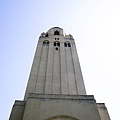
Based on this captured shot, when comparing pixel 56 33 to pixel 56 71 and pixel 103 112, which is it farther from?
pixel 103 112

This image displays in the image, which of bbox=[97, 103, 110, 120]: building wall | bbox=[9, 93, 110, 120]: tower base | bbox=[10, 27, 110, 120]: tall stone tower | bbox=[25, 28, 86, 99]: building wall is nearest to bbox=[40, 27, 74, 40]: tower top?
bbox=[10, 27, 110, 120]: tall stone tower

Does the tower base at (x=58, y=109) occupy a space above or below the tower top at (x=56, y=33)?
below

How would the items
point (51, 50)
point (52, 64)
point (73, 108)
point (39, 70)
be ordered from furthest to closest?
1. point (51, 50)
2. point (52, 64)
3. point (39, 70)
4. point (73, 108)

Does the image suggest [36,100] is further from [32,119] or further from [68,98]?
[68,98]

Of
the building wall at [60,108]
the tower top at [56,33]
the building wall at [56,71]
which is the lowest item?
the building wall at [60,108]

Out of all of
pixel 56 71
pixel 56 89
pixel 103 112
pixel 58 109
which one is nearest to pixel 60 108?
pixel 58 109

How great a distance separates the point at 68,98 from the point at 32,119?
2683 millimetres

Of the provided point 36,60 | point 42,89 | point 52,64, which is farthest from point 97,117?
point 36,60

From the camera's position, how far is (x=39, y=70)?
51.0 feet

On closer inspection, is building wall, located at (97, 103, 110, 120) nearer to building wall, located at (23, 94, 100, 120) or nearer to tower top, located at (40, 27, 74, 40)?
building wall, located at (23, 94, 100, 120)

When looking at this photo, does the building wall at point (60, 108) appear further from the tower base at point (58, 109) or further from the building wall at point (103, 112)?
the building wall at point (103, 112)

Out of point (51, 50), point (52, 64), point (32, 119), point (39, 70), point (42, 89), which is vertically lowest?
point (32, 119)

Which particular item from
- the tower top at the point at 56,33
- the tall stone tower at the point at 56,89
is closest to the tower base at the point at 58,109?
the tall stone tower at the point at 56,89

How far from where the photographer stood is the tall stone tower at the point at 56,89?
9516 mm
